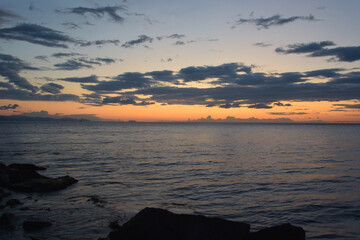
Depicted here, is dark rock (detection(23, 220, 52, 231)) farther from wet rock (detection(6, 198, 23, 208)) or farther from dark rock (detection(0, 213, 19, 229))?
wet rock (detection(6, 198, 23, 208))

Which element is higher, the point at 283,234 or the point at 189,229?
the point at 189,229

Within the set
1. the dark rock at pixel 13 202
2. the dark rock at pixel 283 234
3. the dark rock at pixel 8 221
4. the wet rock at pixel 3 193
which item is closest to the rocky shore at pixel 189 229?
the dark rock at pixel 283 234

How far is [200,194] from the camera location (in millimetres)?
19562

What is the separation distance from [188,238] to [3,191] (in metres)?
17.0

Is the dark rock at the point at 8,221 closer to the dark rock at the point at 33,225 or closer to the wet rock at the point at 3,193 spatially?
the dark rock at the point at 33,225

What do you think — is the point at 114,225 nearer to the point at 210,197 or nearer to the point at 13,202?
the point at 210,197

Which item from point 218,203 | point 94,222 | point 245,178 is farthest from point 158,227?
point 245,178

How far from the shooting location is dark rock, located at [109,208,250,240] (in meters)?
9.57

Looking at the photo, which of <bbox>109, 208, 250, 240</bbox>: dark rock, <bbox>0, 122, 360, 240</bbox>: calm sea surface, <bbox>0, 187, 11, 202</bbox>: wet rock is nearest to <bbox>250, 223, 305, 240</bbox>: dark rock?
<bbox>109, 208, 250, 240</bbox>: dark rock

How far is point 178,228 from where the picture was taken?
9875 mm

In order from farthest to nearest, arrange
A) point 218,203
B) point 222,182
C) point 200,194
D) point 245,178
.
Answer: point 245,178
point 222,182
point 200,194
point 218,203

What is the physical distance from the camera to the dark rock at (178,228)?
31.4 feet

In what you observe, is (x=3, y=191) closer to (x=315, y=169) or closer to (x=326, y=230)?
(x=326, y=230)

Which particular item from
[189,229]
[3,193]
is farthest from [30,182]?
[189,229]
